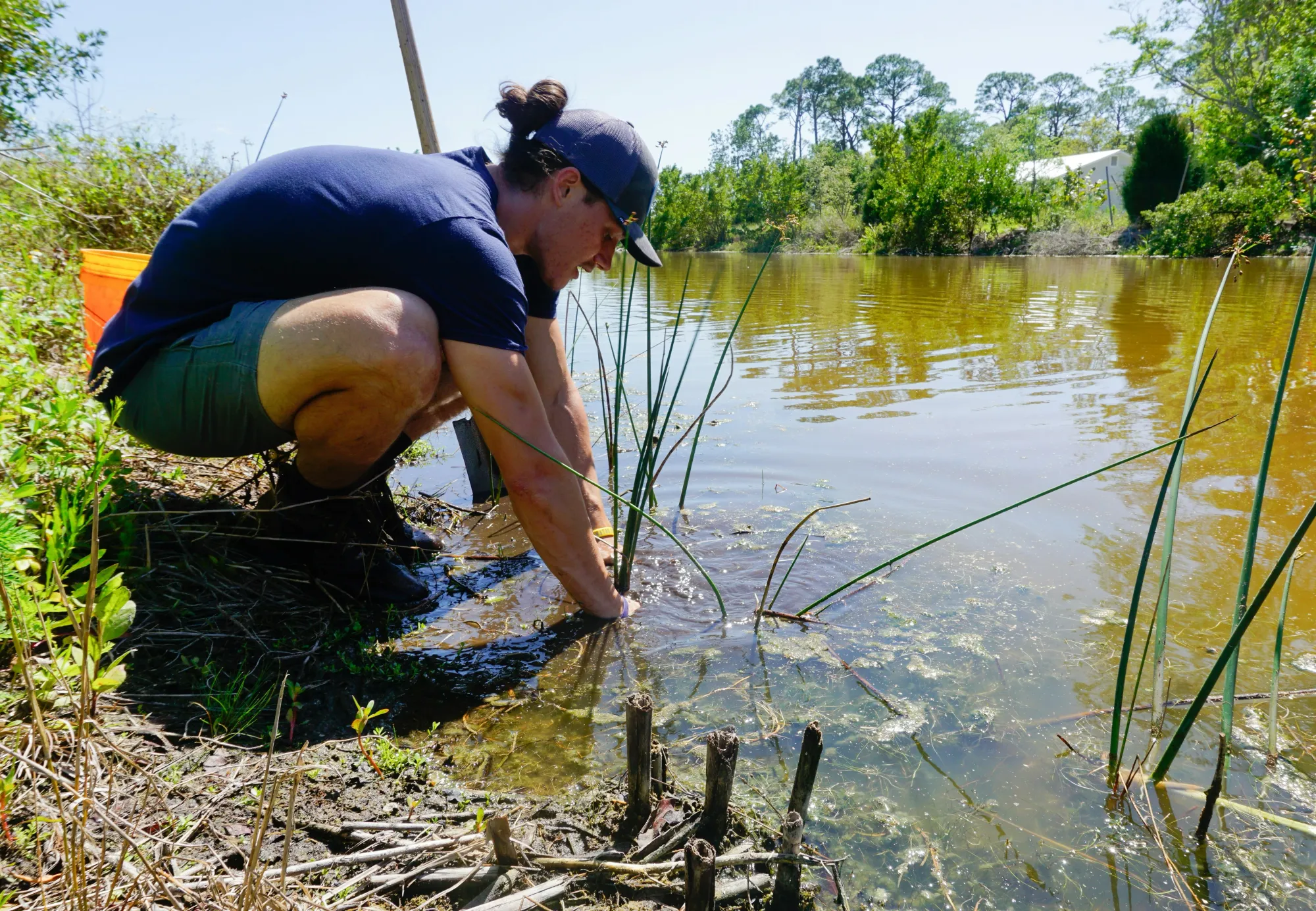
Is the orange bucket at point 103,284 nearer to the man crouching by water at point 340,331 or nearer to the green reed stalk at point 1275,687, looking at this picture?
the man crouching by water at point 340,331

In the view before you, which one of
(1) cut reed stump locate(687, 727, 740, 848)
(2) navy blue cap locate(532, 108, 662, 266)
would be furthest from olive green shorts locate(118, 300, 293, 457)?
(1) cut reed stump locate(687, 727, 740, 848)

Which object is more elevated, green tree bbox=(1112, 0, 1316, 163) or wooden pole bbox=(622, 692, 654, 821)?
green tree bbox=(1112, 0, 1316, 163)

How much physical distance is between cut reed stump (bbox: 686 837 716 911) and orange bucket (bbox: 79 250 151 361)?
2.58m

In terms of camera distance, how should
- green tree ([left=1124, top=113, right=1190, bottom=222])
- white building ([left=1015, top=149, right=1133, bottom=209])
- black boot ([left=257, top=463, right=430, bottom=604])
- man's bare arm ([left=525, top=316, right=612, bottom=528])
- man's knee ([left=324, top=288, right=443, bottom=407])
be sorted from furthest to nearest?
white building ([left=1015, top=149, right=1133, bottom=209]) → green tree ([left=1124, top=113, right=1190, bottom=222]) → man's bare arm ([left=525, top=316, right=612, bottom=528]) → black boot ([left=257, top=463, right=430, bottom=604]) → man's knee ([left=324, top=288, right=443, bottom=407])

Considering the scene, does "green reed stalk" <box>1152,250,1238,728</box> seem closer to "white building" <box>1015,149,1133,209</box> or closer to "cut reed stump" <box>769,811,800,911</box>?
"cut reed stump" <box>769,811,800,911</box>

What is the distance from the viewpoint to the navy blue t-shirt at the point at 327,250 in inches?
65.9

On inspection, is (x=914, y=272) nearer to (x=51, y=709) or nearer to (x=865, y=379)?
(x=865, y=379)

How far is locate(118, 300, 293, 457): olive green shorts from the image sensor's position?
1.70 meters

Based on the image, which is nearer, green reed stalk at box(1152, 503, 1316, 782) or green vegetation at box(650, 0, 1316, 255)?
green reed stalk at box(1152, 503, 1316, 782)

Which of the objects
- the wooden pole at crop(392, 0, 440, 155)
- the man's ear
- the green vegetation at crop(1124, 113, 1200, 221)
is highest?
the green vegetation at crop(1124, 113, 1200, 221)

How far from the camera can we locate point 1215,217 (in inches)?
661

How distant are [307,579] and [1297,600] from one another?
8.88 ft

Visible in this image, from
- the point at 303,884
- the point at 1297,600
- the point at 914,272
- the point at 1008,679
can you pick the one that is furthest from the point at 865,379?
the point at 914,272

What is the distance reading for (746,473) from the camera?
3.39 metres
